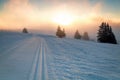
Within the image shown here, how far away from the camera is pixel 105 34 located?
4019cm

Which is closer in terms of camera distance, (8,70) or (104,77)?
(104,77)

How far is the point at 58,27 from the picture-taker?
62781mm

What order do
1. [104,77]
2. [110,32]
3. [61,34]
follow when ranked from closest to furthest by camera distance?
→ [104,77], [110,32], [61,34]

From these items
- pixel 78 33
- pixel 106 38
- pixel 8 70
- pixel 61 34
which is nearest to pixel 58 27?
pixel 61 34

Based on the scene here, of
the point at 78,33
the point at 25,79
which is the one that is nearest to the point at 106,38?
the point at 78,33

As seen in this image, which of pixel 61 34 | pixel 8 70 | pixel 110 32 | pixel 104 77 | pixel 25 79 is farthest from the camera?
pixel 61 34

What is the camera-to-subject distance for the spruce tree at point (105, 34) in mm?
39812

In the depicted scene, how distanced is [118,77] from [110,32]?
34346 mm

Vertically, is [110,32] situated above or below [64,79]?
above

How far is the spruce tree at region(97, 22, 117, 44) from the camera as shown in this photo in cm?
3981

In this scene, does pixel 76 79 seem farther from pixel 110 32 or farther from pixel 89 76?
pixel 110 32

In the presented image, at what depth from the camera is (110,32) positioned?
40.1 meters

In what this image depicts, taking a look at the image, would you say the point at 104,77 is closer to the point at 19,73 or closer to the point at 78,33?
the point at 19,73

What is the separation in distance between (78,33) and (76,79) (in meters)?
58.6
